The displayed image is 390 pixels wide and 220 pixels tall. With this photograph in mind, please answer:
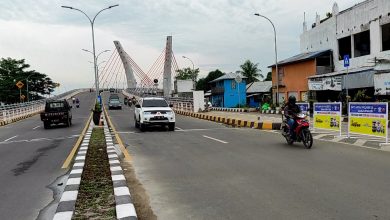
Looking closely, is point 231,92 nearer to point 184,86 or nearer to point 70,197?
point 184,86

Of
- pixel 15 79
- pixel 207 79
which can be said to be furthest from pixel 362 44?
pixel 15 79

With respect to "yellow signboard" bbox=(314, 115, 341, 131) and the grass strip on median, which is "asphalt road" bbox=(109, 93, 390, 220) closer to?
the grass strip on median

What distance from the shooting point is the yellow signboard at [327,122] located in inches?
641

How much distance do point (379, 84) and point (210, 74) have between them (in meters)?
66.9

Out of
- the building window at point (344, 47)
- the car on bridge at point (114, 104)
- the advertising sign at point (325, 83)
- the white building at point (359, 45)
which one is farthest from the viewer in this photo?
the car on bridge at point (114, 104)

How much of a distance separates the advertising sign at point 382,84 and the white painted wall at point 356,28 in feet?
6.12

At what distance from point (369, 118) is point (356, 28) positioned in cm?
2141

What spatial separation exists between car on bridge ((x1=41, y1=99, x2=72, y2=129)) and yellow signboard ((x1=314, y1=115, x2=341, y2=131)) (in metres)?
16.1

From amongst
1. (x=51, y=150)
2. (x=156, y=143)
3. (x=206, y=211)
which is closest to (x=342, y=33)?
(x=156, y=143)

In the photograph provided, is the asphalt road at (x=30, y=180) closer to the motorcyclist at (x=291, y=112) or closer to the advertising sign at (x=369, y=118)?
the motorcyclist at (x=291, y=112)

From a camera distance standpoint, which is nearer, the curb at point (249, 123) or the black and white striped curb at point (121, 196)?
the black and white striped curb at point (121, 196)

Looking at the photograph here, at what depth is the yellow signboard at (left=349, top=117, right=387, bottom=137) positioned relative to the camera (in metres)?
13.2

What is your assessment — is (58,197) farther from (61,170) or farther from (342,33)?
(342,33)

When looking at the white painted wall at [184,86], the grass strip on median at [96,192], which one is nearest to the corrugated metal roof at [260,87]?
the white painted wall at [184,86]
